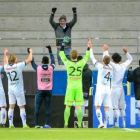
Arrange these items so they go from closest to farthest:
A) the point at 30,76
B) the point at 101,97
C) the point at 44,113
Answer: the point at 101,97
the point at 44,113
the point at 30,76

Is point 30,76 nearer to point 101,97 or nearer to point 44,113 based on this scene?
point 44,113

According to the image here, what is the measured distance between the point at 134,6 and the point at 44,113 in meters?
8.30

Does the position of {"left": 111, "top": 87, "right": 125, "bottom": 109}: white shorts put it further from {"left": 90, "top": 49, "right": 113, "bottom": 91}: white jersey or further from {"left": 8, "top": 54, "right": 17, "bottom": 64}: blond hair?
{"left": 8, "top": 54, "right": 17, "bottom": 64}: blond hair

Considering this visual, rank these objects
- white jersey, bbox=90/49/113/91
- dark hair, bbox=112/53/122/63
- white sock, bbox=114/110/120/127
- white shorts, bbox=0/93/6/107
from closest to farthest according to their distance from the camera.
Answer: white jersey, bbox=90/49/113/91 → dark hair, bbox=112/53/122/63 → white sock, bbox=114/110/120/127 → white shorts, bbox=0/93/6/107

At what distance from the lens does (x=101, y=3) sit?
2067 cm

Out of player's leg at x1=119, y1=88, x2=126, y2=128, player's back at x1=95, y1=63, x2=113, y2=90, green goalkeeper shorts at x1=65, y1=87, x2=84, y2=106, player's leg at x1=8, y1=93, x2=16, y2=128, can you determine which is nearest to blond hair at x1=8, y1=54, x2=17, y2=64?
player's leg at x1=8, y1=93, x2=16, y2=128

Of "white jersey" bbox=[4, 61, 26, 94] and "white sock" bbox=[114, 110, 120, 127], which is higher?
"white jersey" bbox=[4, 61, 26, 94]

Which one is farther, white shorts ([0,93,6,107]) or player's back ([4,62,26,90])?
white shorts ([0,93,6,107])

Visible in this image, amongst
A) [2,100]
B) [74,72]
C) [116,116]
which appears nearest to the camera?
[74,72]

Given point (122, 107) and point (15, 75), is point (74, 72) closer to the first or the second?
point (15, 75)

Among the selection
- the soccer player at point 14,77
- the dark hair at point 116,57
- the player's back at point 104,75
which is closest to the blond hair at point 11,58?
the soccer player at point 14,77

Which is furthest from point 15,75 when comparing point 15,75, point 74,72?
point 74,72

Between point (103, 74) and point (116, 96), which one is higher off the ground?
point (103, 74)

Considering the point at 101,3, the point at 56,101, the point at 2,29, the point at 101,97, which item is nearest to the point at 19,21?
the point at 2,29
